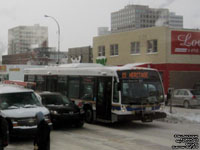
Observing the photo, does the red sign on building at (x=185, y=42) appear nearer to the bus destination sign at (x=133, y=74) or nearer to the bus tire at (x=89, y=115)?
the bus destination sign at (x=133, y=74)

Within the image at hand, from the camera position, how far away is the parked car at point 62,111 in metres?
14.5

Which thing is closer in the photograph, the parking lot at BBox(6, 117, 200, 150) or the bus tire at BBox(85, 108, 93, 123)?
the parking lot at BBox(6, 117, 200, 150)

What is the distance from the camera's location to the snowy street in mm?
11005

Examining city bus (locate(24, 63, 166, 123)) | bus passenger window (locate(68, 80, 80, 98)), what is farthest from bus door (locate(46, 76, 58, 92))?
city bus (locate(24, 63, 166, 123))

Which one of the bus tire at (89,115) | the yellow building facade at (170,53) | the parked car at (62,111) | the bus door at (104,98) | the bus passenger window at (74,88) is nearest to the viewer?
the parked car at (62,111)

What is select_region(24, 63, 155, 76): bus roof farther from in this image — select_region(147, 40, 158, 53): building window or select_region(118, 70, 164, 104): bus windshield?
select_region(147, 40, 158, 53): building window

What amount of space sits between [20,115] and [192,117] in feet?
34.7

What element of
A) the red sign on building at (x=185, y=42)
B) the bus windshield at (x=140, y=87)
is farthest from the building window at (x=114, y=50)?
the bus windshield at (x=140, y=87)

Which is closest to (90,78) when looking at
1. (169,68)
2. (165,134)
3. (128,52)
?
(165,134)

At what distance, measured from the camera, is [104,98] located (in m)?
15.8

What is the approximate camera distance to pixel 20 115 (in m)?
11.5

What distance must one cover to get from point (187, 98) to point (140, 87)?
12.5 meters

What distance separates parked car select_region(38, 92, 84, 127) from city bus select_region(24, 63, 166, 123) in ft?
4.38

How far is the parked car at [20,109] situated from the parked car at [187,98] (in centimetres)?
1608
